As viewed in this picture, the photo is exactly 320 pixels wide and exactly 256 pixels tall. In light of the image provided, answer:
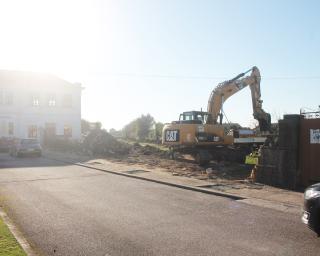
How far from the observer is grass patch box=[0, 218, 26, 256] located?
655cm

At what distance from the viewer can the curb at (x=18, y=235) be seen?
6.93 m

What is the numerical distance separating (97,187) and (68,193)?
1.62m

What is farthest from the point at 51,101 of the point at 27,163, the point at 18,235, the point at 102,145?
the point at 18,235

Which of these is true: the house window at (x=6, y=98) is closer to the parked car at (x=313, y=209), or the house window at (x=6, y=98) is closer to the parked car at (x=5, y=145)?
the parked car at (x=5, y=145)

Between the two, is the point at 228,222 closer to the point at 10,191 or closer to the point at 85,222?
the point at 85,222

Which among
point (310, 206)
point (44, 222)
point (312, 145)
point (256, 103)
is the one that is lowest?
point (44, 222)

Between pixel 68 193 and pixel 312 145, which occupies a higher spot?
pixel 312 145

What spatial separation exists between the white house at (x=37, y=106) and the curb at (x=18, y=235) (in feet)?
136

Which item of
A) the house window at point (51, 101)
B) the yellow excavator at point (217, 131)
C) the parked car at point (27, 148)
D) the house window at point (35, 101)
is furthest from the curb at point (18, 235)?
the house window at point (51, 101)


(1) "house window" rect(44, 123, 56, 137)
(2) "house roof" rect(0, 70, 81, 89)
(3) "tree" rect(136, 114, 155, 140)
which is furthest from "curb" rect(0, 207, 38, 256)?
Answer: (3) "tree" rect(136, 114, 155, 140)

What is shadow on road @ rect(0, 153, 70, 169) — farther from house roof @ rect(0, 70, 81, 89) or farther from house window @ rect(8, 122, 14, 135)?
house roof @ rect(0, 70, 81, 89)

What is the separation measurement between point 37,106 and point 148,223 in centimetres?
4571

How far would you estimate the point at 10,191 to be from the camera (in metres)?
14.1

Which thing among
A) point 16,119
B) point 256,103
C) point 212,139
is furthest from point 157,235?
point 16,119
